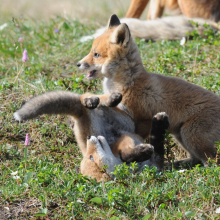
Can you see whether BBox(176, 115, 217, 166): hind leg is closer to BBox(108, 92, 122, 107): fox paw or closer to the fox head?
BBox(108, 92, 122, 107): fox paw

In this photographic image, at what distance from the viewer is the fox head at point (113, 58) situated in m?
4.70

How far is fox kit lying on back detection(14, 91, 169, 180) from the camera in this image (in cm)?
374

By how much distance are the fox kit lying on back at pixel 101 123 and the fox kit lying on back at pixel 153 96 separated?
0.29 meters

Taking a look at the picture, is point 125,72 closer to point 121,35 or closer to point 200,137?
point 121,35

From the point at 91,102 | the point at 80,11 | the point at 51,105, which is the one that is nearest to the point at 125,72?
the point at 91,102

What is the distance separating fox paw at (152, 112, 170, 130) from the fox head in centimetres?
92

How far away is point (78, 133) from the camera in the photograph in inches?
166

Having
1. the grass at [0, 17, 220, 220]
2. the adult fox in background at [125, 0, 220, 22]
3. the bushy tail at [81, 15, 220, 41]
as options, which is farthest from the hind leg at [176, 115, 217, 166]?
the adult fox in background at [125, 0, 220, 22]

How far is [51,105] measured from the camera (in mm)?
3863

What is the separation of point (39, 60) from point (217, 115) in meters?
3.81

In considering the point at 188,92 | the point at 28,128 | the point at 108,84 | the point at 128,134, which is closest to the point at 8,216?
the point at 128,134

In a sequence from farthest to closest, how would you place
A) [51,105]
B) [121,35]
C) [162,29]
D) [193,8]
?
1. [193,8]
2. [162,29]
3. [121,35]
4. [51,105]

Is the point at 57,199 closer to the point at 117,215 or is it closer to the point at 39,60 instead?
the point at 117,215

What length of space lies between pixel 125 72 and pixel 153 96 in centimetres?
54
